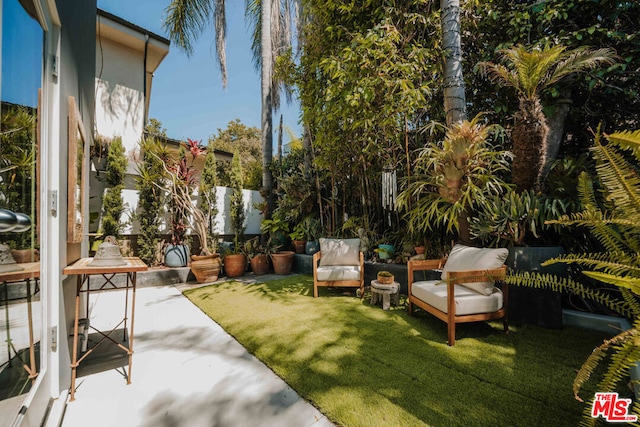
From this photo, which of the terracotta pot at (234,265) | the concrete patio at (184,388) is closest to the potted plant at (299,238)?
the terracotta pot at (234,265)

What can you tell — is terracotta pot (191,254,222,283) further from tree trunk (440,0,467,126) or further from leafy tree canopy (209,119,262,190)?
leafy tree canopy (209,119,262,190)

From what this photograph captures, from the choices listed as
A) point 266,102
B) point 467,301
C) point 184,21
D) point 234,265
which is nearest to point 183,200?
point 234,265

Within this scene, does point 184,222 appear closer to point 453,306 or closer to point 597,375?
point 453,306

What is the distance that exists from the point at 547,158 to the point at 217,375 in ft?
15.6

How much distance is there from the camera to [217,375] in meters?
2.09

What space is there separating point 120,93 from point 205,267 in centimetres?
476

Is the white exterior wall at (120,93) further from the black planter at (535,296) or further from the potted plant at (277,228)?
the black planter at (535,296)

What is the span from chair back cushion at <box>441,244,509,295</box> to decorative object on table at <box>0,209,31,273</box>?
Answer: 3.08 meters

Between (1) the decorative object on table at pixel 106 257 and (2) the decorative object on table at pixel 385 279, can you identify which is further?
(2) the decorative object on table at pixel 385 279

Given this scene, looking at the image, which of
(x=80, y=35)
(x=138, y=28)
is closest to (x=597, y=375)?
(x=80, y=35)

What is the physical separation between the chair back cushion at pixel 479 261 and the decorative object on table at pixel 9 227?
10.1ft

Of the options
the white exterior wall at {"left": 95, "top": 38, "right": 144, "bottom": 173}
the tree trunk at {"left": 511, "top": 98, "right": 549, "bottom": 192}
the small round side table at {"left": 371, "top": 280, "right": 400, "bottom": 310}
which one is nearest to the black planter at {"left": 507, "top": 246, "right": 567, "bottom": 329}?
the tree trunk at {"left": 511, "top": 98, "right": 549, "bottom": 192}

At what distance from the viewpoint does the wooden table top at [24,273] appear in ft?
3.80

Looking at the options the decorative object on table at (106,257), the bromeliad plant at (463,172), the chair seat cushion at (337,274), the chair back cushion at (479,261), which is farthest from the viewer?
the chair seat cushion at (337,274)
